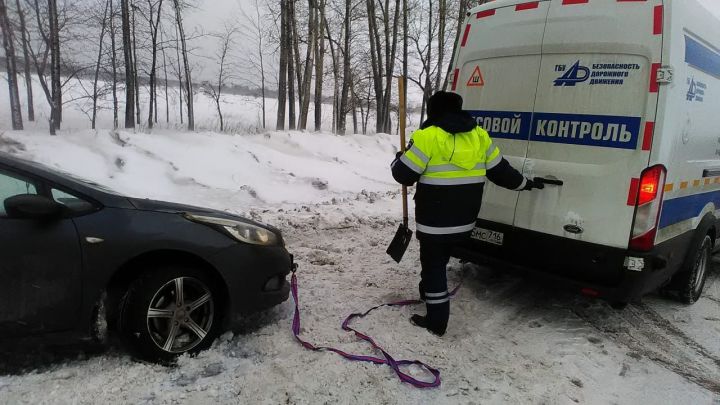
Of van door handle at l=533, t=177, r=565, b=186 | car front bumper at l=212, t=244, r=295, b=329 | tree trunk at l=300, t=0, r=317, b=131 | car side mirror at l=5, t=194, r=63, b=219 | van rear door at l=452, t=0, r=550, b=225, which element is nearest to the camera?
car side mirror at l=5, t=194, r=63, b=219

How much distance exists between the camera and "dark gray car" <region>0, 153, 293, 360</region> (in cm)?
266

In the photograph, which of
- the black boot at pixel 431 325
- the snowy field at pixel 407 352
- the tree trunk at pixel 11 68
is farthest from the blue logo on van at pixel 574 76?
the tree trunk at pixel 11 68

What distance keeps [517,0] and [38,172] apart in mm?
3822

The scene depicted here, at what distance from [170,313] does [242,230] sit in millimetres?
717

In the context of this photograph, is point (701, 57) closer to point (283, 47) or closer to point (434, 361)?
point (434, 361)

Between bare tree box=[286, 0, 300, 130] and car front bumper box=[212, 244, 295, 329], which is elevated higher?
bare tree box=[286, 0, 300, 130]

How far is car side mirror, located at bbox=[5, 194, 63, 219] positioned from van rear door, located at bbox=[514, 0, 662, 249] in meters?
3.39

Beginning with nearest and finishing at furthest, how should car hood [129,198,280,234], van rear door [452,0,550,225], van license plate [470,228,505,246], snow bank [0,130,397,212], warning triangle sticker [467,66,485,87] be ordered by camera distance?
car hood [129,198,280,234], van rear door [452,0,550,225], van license plate [470,228,505,246], warning triangle sticker [467,66,485,87], snow bank [0,130,397,212]

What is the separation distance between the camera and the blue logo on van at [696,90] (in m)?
3.61

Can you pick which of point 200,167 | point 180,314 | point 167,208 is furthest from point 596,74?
point 200,167

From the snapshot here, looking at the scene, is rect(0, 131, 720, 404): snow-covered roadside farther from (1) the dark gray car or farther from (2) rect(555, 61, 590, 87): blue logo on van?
(2) rect(555, 61, 590, 87): blue logo on van

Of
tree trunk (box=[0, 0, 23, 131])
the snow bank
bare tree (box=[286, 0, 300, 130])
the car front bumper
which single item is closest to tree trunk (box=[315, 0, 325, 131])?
bare tree (box=[286, 0, 300, 130])

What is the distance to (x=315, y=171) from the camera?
34.6 ft

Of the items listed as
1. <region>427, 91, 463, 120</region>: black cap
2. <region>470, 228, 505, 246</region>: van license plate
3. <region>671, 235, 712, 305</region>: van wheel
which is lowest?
<region>671, 235, 712, 305</region>: van wheel
